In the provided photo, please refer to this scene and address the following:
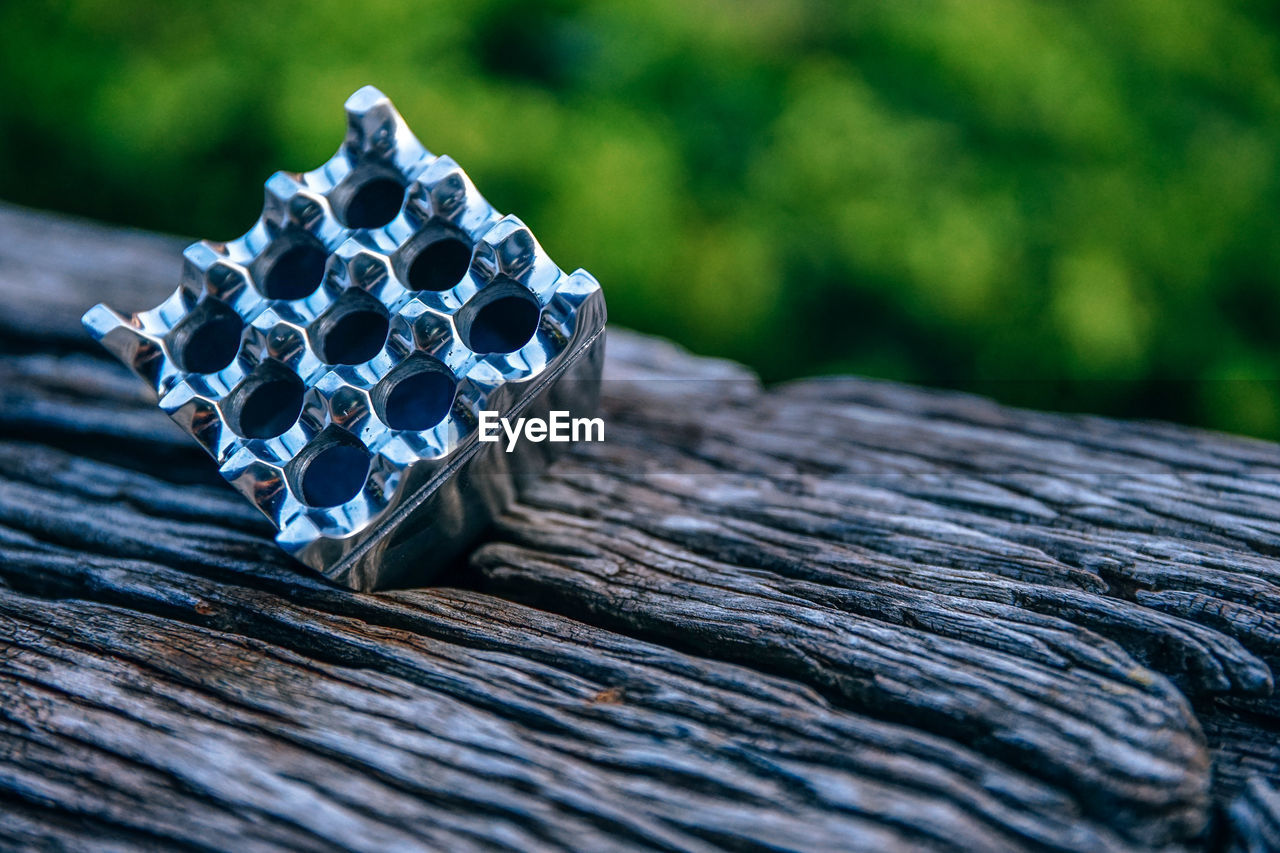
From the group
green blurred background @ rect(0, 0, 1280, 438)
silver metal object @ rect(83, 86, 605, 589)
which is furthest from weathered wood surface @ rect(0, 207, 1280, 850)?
green blurred background @ rect(0, 0, 1280, 438)

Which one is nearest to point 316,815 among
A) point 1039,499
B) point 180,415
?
point 180,415

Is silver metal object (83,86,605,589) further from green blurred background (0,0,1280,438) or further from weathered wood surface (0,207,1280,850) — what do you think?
green blurred background (0,0,1280,438)

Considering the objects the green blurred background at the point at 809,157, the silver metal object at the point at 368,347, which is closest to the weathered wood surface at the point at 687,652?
the silver metal object at the point at 368,347

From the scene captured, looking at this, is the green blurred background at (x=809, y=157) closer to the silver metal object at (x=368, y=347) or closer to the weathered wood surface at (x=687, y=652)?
the weathered wood surface at (x=687, y=652)

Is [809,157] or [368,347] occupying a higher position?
[809,157]

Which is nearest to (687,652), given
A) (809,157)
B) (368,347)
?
(368,347)

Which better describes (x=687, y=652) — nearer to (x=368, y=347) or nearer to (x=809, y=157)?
(x=368, y=347)
